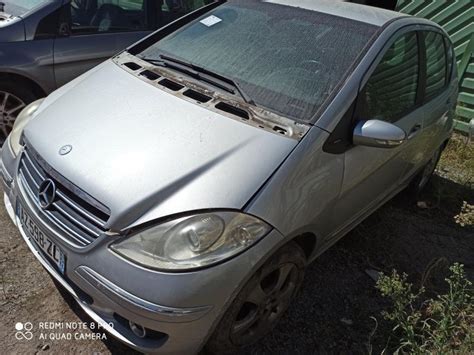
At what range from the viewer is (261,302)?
204cm

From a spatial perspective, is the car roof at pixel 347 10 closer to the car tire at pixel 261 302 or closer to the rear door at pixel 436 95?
the rear door at pixel 436 95

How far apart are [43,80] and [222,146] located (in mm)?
2295

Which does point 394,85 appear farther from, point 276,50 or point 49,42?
point 49,42

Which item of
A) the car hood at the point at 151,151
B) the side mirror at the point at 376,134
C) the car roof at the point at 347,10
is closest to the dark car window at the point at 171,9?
the car roof at the point at 347,10

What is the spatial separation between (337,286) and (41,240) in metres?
1.76

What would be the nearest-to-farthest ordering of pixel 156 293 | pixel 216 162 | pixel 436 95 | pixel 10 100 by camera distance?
pixel 156 293
pixel 216 162
pixel 436 95
pixel 10 100

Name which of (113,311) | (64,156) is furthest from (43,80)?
(113,311)

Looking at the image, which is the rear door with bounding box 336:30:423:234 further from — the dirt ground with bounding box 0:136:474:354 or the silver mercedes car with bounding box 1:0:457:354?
the dirt ground with bounding box 0:136:474:354

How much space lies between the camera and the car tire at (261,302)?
189 centimetres

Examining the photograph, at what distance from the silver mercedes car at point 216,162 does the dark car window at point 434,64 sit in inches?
6.9

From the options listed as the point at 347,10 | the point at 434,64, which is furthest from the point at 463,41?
the point at 347,10

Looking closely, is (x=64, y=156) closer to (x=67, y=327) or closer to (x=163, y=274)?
(x=163, y=274)

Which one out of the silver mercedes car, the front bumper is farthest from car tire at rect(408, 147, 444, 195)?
the front bumper

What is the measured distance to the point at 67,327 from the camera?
2.18 meters
